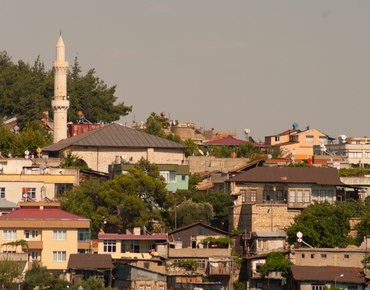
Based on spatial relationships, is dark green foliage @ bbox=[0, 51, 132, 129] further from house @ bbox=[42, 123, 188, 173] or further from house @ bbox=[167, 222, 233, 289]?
house @ bbox=[167, 222, 233, 289]

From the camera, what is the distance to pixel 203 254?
49.0 meters

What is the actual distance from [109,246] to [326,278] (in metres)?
13.7

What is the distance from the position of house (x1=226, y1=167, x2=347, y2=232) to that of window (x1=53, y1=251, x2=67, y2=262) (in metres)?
12.1

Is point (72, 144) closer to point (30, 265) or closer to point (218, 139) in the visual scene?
point (30, 265)

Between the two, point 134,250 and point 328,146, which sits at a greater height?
point 328,146

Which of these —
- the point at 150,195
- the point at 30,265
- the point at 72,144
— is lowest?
the point at 30,265

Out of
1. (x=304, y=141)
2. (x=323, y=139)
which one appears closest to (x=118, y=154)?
(x=304, y=141)

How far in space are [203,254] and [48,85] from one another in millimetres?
52459

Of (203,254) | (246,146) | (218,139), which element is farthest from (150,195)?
(218,139)

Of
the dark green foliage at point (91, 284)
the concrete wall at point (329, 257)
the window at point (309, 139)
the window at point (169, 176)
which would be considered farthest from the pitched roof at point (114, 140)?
the window at point (309, 139)

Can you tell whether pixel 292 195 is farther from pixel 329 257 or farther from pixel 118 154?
pixel 118 154

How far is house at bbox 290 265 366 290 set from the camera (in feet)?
153

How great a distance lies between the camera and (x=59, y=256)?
4775 centimetres

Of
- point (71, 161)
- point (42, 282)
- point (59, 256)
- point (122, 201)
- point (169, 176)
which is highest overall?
point (71, 161)
